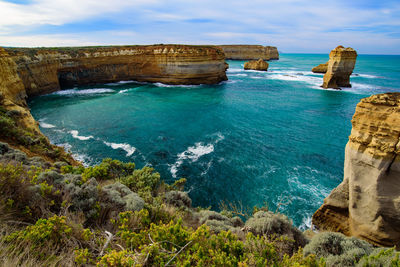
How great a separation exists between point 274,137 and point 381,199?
12332 millimetres

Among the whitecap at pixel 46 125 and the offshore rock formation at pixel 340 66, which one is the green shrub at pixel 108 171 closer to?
the whitecap at pixel 46 125

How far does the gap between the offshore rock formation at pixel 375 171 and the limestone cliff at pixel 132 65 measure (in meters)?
39.4

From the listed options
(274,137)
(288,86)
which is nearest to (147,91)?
(274,137)

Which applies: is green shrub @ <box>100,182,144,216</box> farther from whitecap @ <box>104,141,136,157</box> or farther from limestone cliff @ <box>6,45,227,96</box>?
limestone cliff @ <box>6,45,227,96</box>

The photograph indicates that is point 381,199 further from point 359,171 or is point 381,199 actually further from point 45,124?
point 45,124

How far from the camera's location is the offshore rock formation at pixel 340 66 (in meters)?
38.7

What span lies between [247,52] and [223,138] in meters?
117

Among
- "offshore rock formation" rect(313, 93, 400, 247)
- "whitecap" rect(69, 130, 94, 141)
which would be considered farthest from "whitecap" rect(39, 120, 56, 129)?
"offshore rock formation" rect(313, 93, 400, 247)

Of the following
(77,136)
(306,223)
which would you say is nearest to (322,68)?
(306,223)

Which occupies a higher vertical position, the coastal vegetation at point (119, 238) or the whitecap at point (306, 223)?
the coastal vegetation at point (119, 238)

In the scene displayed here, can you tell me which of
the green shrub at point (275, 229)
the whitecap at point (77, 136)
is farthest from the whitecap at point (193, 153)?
the whitecap at point (77, 136)

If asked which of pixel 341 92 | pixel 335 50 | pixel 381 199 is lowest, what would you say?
pixel 381 199

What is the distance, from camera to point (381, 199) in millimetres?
7898

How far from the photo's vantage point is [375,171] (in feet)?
26.2
